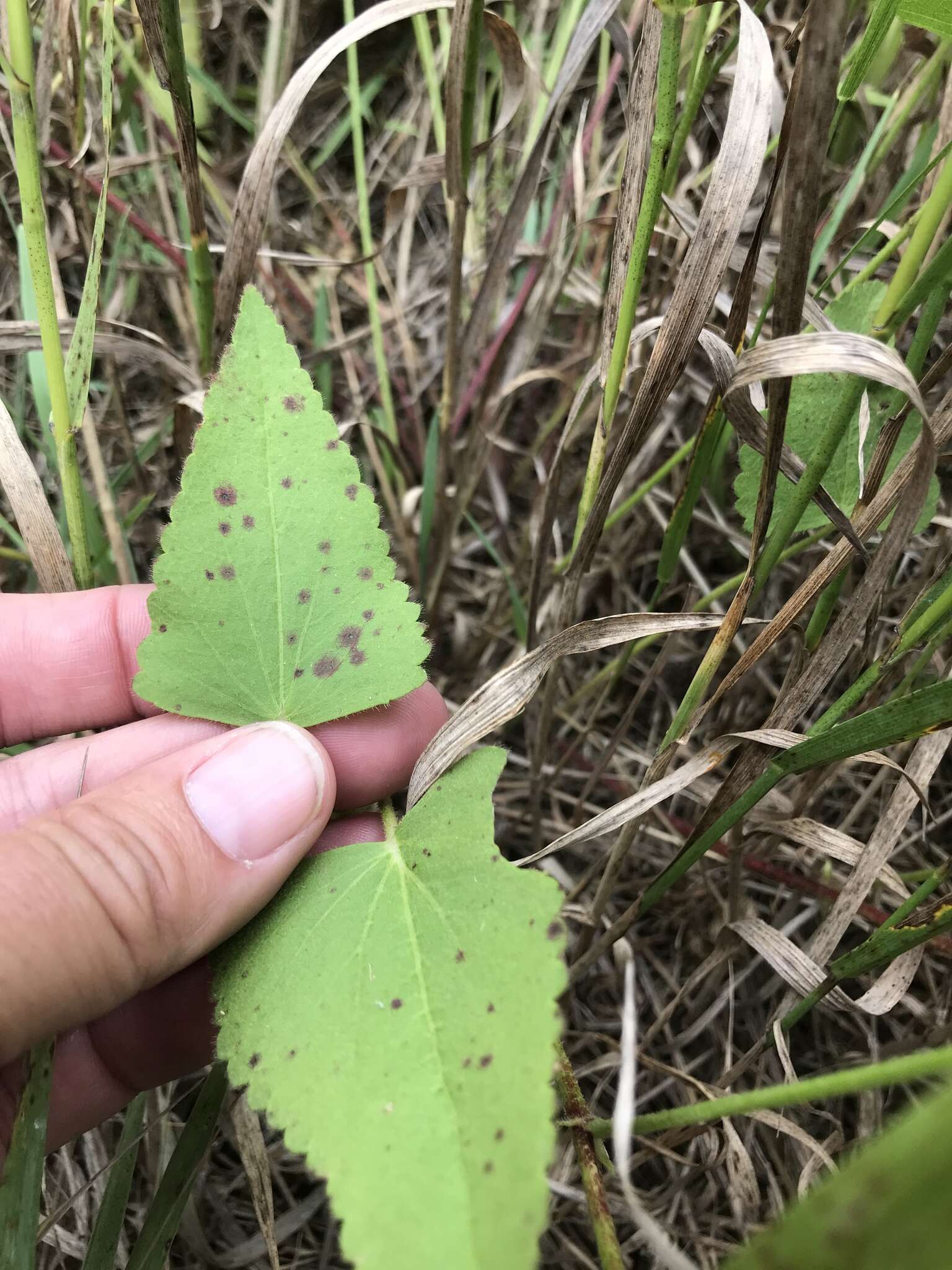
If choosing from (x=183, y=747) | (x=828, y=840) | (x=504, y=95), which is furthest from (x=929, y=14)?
(x=183, y=747)

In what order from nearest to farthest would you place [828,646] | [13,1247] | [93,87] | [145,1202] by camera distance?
[13,1247], [828,646], [145,1202], [93,87]

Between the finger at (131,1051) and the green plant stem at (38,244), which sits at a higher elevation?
the green plant stem at (38,244)

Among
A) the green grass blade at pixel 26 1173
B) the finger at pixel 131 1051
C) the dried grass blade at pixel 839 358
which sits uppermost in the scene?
the dried grass blade at pixel 839 358

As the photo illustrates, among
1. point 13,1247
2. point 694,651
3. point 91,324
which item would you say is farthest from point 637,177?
point 13,1247

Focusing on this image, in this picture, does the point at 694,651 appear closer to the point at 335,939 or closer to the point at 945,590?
the point at 945,590

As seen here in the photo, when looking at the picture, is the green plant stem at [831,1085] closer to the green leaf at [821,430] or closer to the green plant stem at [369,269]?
the green leaf at [821,430]

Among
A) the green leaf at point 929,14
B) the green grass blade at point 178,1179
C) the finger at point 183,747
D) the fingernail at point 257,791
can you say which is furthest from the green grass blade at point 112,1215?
the green leaf at point 929,14

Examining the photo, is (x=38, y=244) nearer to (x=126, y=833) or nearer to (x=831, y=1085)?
(x=126, y=833)
